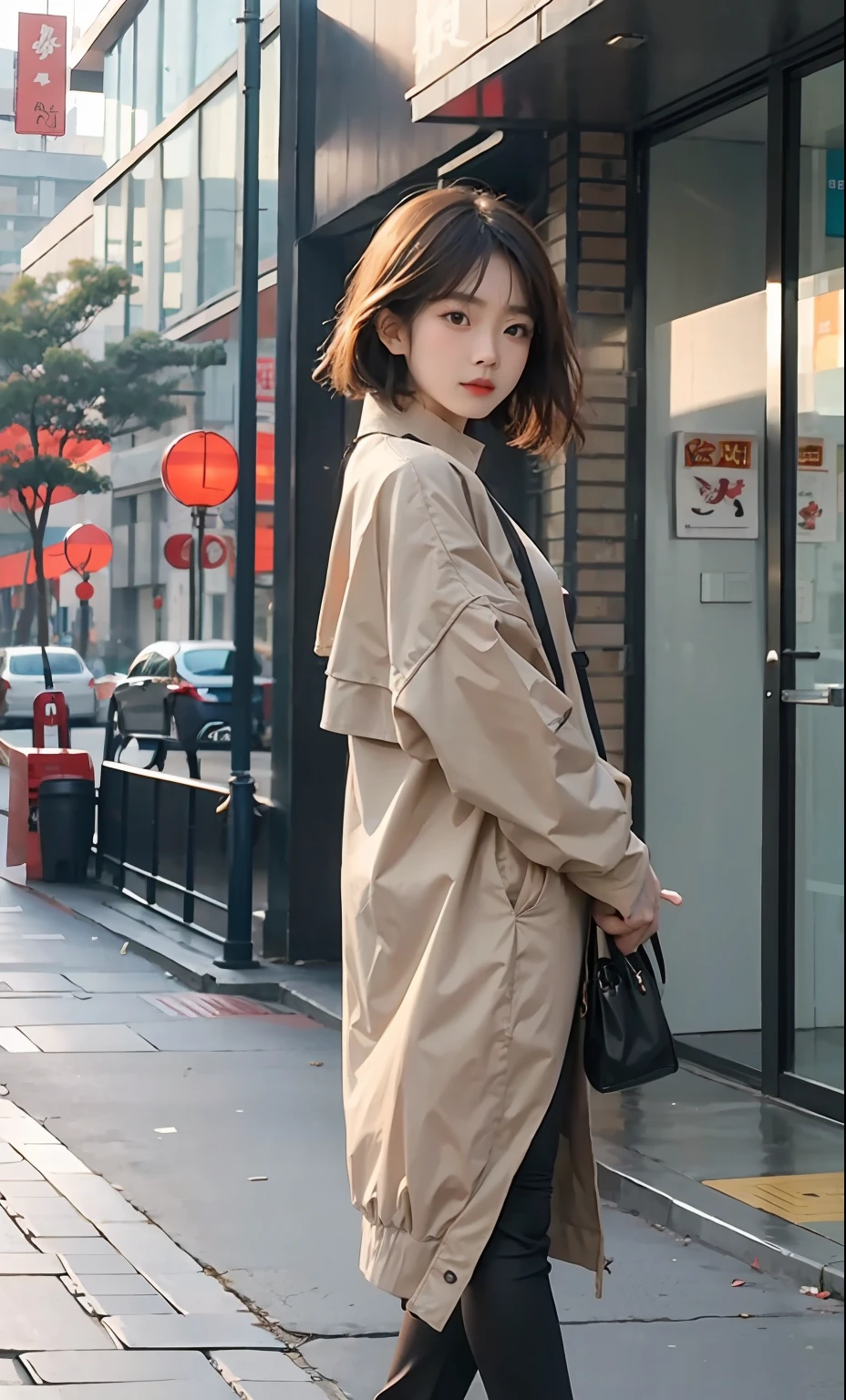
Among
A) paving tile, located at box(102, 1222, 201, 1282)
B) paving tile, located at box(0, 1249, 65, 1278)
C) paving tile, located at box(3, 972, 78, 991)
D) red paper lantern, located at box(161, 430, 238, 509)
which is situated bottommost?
paving tile, located at box(3, 972, 78, 991)

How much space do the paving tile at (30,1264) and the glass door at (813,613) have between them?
8.52ft

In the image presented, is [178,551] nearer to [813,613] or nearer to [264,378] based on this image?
[264,378]

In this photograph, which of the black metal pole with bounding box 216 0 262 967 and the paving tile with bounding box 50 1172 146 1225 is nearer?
→ the paving tile with bounding box 50 1172 146 1225

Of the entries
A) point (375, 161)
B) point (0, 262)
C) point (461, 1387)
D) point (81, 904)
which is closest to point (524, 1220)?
point (461, 1387)

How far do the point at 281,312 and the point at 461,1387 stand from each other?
7.34m

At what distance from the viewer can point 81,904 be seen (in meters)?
12.1

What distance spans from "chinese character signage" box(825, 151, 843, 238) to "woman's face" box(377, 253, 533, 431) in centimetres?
365

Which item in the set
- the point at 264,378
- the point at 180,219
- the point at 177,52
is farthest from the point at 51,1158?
the point at 177,52

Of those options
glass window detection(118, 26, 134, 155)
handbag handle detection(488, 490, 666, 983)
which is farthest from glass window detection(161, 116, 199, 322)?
handbag handle detection(488, 490, 666, 983)

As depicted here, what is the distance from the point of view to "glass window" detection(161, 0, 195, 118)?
11523 mm

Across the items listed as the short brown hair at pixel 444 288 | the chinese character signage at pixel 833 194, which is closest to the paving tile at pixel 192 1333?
the short brown hair at pixel 444 288

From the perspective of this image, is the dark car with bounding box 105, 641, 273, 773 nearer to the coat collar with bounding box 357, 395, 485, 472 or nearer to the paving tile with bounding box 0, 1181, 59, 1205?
the paving tile with bounding box 0, 1181, 59, 1205

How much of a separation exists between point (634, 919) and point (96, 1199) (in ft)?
9.88

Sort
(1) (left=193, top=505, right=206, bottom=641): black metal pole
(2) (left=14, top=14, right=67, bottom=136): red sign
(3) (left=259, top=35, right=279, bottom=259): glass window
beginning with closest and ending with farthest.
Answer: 1. (3) (left=259, top=35, right=279, bottom=259): glass window
2. (1) (left=193, top=505, right=206, bottom=641): black metal pole
3. (2) (left=14, top=14, right=67, bottom=136): red sign
